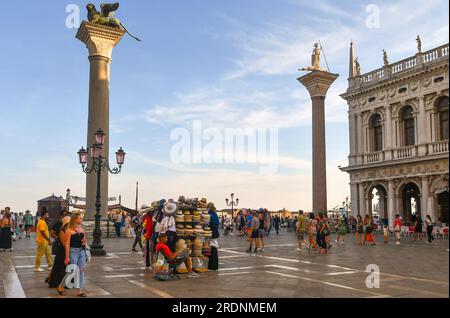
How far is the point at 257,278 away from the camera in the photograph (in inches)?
411

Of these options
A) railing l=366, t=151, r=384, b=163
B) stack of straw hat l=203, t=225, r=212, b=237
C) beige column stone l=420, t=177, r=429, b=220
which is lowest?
stack of straw hat l=203, t=225, r=212, b=237

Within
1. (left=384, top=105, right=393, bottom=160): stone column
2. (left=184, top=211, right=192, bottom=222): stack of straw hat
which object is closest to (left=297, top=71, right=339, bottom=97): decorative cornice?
(left=384, top=105, right=393, bottom=160): stone column

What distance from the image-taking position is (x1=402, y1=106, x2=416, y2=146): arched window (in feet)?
108

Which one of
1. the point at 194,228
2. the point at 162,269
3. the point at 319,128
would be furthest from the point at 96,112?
the point at 162,269

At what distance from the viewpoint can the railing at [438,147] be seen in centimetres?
2962

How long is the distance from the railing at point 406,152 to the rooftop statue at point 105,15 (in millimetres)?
19786

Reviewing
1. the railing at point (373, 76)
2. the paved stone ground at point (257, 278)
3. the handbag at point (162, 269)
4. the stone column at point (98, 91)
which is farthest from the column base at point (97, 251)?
the railing at point (373, 76)

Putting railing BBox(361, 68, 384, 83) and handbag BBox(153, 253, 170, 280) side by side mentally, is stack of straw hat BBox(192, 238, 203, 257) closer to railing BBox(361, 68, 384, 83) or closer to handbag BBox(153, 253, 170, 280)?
handbag BBox(153, 253, 170, 280)

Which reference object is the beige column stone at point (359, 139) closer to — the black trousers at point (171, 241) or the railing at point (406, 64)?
the railing at point (406, 64)

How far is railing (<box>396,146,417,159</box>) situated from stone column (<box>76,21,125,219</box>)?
19389mm

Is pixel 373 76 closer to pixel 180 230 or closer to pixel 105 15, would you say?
pixel 105 15

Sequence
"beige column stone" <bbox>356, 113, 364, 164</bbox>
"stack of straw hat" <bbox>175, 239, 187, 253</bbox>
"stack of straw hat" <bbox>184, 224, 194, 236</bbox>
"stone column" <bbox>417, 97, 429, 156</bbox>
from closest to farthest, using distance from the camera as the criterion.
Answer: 1. "stack of straw hat" <bbox>175, 239, 187, 253</bbox>
2. "stack of straw hat" <bbox>184, 224, 194, 236</bbox>
3. "stone column" <bbox>417, 97, 429, 156</bbox>
4. "beige column stone" <bbox>356, 113, 364, 164</bbox>
